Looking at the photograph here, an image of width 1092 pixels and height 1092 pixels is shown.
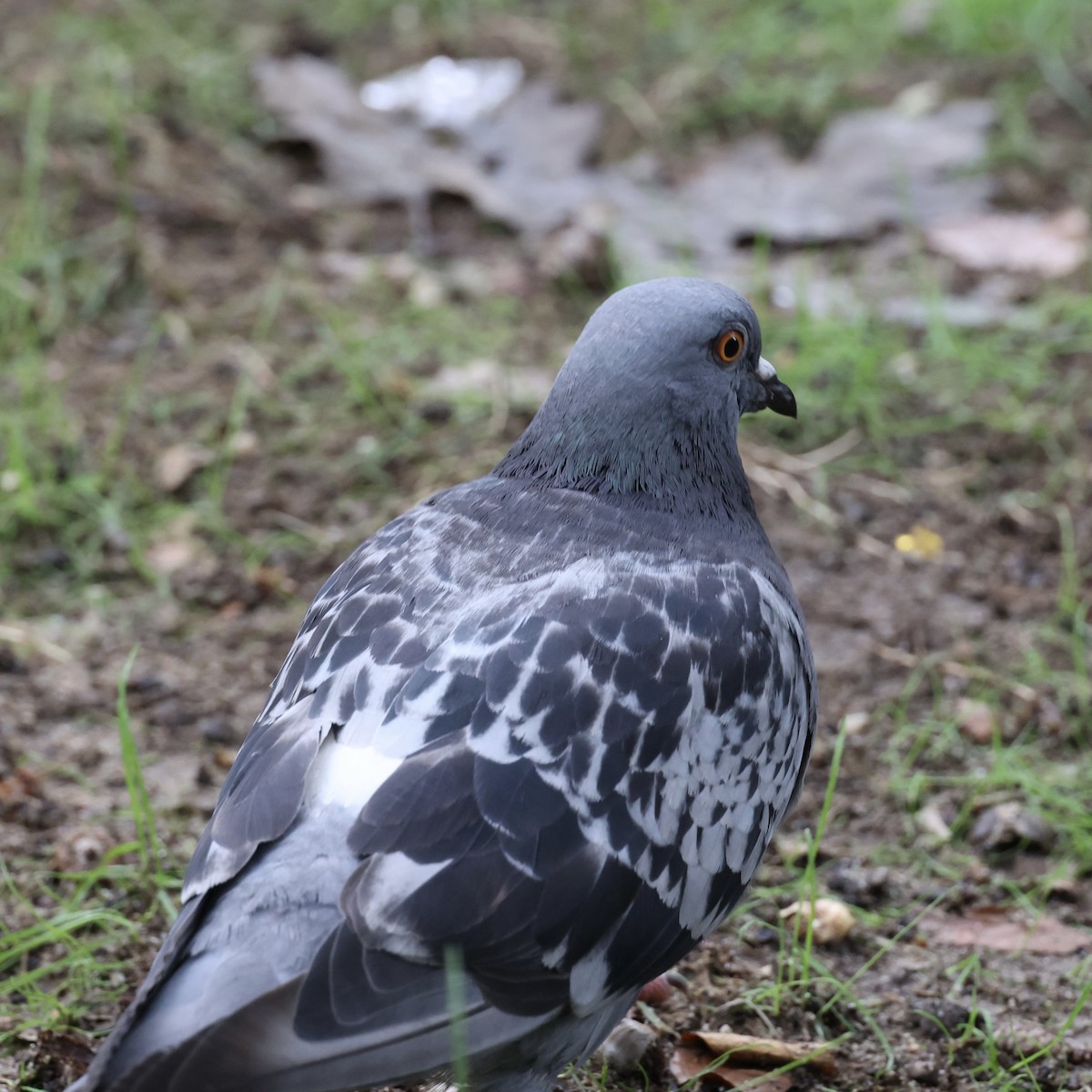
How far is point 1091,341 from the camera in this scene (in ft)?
20.4

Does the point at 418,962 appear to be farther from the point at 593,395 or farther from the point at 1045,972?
the point at 1045,972

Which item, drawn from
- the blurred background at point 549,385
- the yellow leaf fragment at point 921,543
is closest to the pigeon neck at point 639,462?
the blurred background at point 549,385

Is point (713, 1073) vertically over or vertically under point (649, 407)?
under

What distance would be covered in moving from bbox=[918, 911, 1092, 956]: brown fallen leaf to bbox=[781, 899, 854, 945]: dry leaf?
233 mm

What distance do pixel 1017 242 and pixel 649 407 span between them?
414 centimetres

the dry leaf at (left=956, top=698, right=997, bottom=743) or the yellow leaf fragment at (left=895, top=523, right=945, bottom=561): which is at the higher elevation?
the dry leaf at (left=956, top=698, right=997, bottom=743)

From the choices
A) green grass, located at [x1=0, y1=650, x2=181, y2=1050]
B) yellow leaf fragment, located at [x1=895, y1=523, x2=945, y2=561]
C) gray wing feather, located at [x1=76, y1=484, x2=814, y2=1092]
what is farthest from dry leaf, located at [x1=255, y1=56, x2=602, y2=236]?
gray wing feather, located at [x1=76, y1=484, x2=814, y2=1092]

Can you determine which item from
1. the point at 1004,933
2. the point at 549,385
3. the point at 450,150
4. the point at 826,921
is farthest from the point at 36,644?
the point at 450,150

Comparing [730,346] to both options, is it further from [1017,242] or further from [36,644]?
[1017,242]

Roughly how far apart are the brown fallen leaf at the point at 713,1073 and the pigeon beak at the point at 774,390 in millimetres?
1551

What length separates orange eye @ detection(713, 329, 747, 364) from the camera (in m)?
3.65

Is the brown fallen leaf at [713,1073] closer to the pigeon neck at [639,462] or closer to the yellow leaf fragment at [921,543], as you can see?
the pigeon neck at [639,462]

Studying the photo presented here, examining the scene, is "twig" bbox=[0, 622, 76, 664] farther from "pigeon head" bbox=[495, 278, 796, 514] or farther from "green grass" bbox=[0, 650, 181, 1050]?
"pigeon head" bbox=[495, 278, 796, 514]

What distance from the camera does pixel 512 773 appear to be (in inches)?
111
